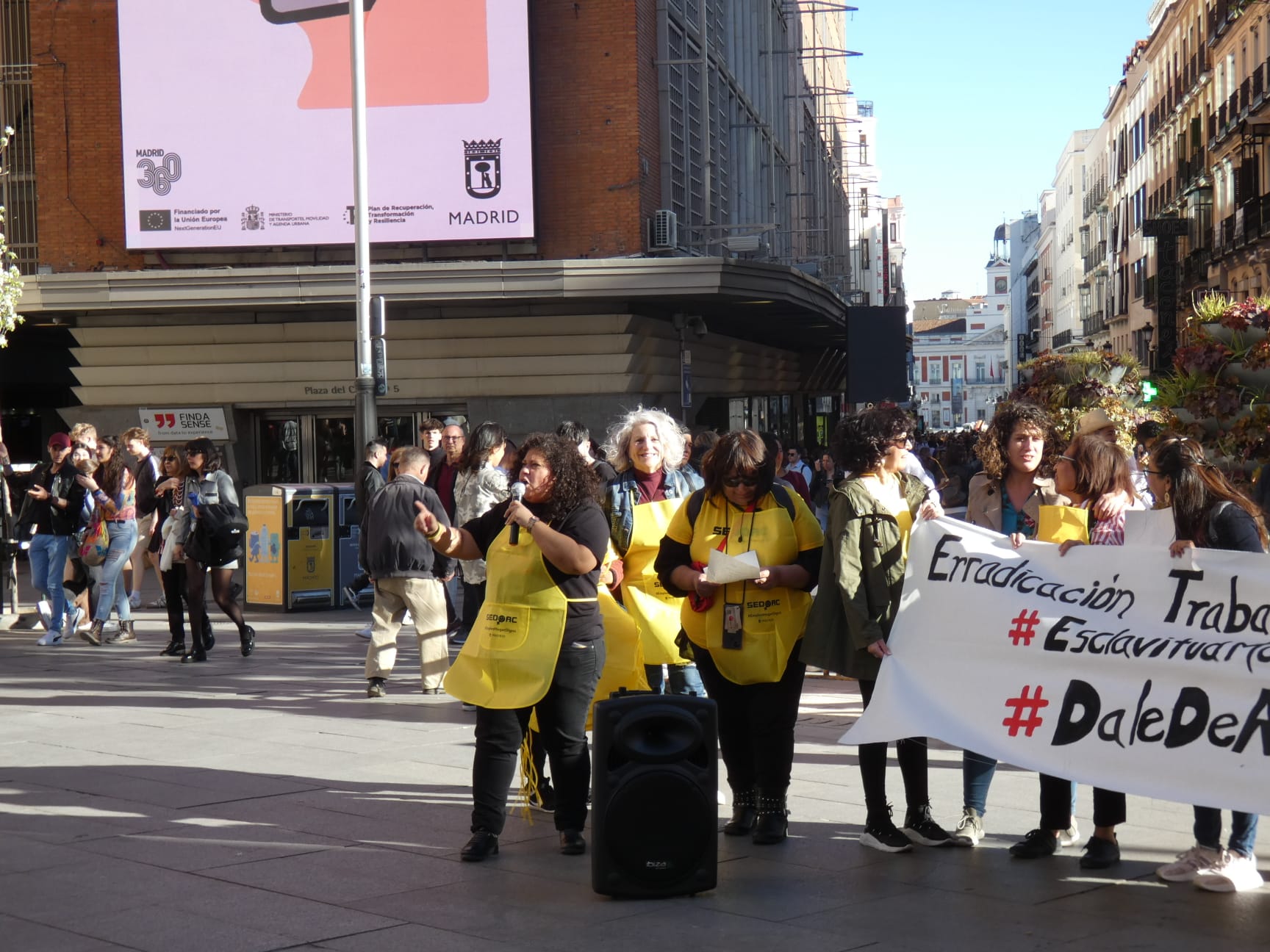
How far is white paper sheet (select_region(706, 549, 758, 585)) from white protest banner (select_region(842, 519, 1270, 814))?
641 mm

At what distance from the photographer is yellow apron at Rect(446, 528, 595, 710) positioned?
6484 millimetres

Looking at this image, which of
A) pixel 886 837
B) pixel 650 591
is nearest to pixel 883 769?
pixel 886 837

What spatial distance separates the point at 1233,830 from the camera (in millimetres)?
5922

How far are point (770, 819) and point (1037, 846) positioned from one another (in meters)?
1.09

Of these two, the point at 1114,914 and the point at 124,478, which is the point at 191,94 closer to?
the point at 124,478

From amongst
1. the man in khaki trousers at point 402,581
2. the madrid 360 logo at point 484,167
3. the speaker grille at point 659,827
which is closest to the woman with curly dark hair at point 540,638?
the speaker grille at point 659,827

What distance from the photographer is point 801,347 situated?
41.4m

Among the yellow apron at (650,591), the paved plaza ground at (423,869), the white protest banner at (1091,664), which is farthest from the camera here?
the yellow apron at (650,591)

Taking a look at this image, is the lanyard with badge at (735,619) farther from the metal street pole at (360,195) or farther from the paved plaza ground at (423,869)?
the metal street pole at (360,195)

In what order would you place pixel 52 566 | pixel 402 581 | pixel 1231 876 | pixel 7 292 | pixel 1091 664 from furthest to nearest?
pixel 7 292, pixel 52 566, pixel 402 581, pixel 1091 664, pixel 1231 876

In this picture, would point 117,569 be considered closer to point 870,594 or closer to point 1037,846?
point 870,594

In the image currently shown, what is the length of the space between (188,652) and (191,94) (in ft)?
42.8

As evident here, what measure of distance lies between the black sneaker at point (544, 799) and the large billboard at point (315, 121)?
1680 centimetres

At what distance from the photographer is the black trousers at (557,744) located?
654cm
